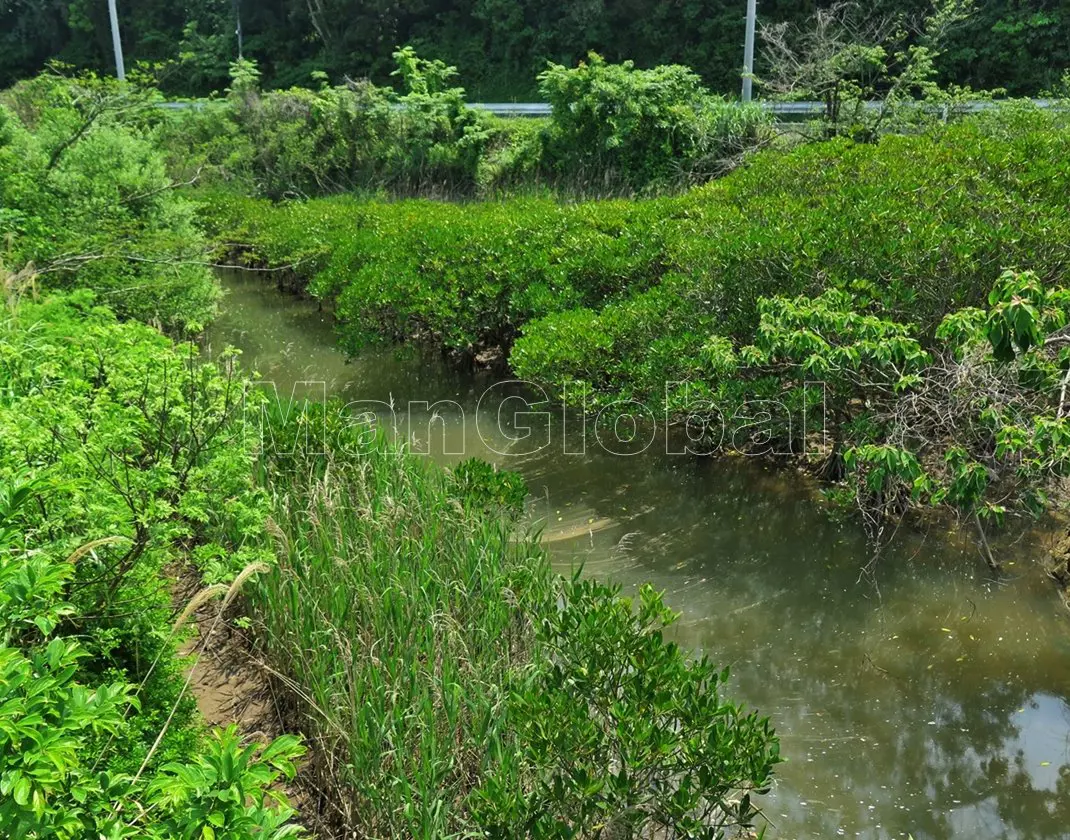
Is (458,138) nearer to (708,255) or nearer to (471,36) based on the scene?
(708,255)

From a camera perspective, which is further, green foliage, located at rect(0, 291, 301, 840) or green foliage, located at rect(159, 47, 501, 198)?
green foliage, located at rect(159, 47, 501, 198)

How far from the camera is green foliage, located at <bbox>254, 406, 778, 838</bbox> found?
2.87 metres

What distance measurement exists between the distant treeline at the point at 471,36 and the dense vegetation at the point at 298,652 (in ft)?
59.9

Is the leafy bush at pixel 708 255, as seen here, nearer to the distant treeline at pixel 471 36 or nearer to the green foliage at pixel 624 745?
the green foliage at pixel 624 745

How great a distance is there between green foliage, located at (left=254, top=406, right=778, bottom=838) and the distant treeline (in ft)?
60.6

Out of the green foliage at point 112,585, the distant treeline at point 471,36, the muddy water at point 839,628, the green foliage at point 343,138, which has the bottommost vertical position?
the muddy water at point 839,628

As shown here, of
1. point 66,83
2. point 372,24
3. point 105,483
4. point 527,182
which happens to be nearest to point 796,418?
point 105,483

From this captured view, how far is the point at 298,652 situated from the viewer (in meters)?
3.75

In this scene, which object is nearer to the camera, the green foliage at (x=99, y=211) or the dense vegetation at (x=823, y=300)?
the dense vegetation at (x=823, y=300)

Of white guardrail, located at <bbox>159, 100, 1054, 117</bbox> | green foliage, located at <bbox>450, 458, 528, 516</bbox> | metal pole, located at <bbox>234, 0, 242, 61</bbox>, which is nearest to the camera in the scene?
green foliage, located at <bbox>450, 458, 528, 516</bbox>

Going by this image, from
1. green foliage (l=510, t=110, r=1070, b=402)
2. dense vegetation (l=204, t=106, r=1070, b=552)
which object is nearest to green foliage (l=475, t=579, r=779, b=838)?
dense vegetation (l=204, t=106, r=1070, b=552)

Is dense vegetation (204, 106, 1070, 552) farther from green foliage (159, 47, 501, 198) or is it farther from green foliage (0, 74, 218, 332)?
green foliage (159, 47, 501, 198)

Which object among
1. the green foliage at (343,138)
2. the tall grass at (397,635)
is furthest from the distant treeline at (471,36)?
the tall grass at (397,635)

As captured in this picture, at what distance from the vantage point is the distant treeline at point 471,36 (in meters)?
21.1
